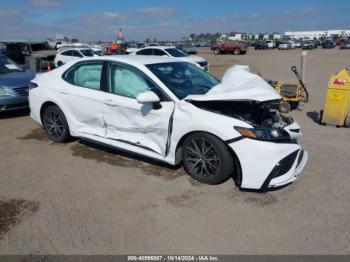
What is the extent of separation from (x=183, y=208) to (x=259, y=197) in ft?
3.14

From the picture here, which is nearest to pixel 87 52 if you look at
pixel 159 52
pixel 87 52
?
pixel 87 52

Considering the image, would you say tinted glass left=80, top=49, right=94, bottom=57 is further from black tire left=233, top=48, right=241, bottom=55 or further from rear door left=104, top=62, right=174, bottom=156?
black tire left=233, top=48, right=241, bottom=55

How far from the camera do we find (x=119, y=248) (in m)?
3.05

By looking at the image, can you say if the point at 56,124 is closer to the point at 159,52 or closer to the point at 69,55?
the point at 159,52

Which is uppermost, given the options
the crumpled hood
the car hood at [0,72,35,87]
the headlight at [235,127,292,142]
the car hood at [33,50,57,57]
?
the car hood at [33,50,57,57]

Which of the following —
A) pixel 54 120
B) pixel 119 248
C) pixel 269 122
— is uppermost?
pixel 269 122

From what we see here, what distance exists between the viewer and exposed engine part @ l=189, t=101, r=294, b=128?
410 cm

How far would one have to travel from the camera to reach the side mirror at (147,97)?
4098 millimetres

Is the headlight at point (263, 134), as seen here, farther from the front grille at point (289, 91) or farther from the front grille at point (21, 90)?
the front grille at point (21, 90)

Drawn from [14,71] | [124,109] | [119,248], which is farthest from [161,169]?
[14,71]

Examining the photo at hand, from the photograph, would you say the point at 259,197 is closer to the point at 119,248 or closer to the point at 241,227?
the point at 241,227

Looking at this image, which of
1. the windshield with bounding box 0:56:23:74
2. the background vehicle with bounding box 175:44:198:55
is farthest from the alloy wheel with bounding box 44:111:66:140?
the background vehicle with bounding box 175:44:198:55

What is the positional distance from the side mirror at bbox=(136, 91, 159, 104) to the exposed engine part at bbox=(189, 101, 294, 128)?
19.2 inches

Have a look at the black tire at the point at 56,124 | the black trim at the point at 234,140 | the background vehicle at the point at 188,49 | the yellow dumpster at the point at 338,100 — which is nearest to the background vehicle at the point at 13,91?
the black tire at the point at 56,124
